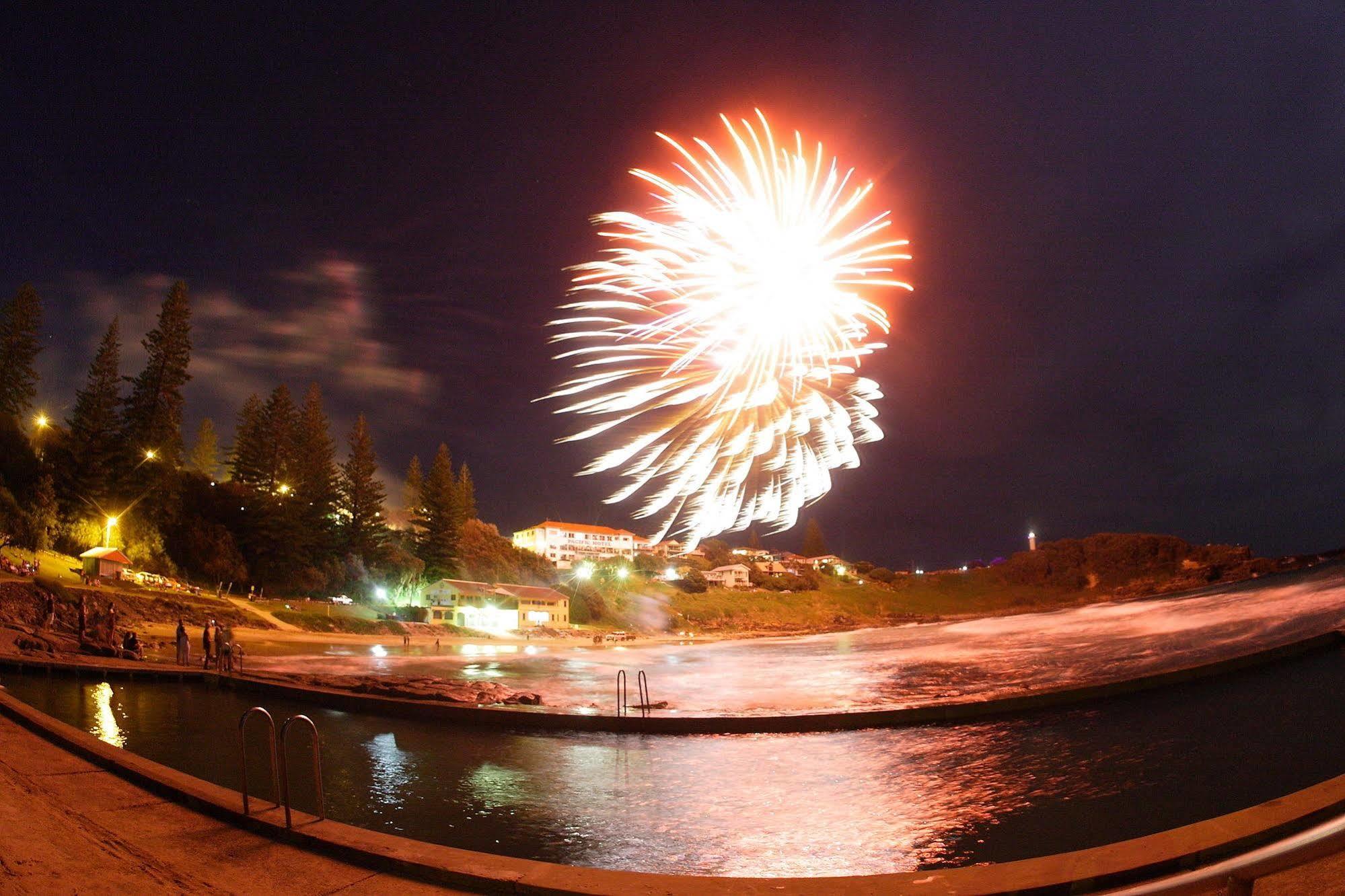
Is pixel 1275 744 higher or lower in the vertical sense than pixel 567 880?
lower

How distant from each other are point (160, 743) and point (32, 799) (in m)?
5.59

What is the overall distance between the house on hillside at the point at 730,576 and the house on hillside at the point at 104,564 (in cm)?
8394

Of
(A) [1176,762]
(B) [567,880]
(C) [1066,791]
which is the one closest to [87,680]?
(B) [567,880]

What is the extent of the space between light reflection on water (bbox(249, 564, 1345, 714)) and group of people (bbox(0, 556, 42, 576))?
14.7 m

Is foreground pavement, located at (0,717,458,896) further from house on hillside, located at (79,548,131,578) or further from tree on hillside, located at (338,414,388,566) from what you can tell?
tree on hillside, located at (338,414,388,566)

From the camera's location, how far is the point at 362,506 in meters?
74.7

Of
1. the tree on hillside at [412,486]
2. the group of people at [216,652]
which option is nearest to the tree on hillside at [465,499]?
the tree on hillside at [412,486]

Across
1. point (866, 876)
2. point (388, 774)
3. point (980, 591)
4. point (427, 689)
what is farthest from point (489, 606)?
point (980, 591)

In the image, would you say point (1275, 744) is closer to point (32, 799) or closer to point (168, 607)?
point (32, 799)

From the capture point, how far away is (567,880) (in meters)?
4.77

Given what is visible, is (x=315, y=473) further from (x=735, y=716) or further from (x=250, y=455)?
(x=735, y=716)

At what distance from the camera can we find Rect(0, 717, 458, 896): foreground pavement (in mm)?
4492

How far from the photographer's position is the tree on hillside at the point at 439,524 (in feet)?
261

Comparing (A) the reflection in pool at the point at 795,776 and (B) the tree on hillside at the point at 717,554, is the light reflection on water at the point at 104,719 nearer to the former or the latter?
(A) the reflection in pool at the point at 795,776
